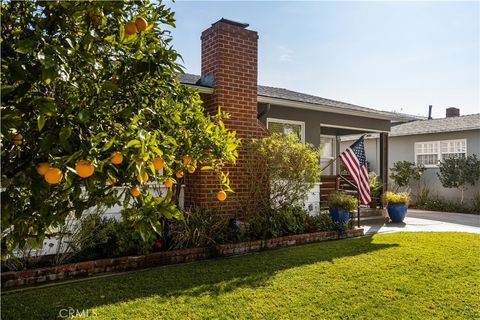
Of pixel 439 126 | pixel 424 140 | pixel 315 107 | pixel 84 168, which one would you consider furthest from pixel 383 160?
pixel 84 168

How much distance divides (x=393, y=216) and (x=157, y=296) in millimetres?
8985

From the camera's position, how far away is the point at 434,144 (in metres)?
16.8

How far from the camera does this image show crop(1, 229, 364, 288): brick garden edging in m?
4.65

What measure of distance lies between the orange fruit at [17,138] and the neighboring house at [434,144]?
17.2m

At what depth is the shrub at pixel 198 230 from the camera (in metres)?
6.05

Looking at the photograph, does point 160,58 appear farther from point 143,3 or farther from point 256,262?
point 256,262

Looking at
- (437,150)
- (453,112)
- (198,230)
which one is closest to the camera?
(198,230)

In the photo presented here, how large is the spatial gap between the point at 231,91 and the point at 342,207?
13.5 ft

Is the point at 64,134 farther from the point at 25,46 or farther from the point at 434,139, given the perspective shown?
the point at 434,139

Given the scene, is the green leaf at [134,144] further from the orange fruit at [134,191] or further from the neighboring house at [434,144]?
the neighboring house at [434,144]

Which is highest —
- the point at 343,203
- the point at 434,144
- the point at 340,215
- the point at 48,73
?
the point at 434,144

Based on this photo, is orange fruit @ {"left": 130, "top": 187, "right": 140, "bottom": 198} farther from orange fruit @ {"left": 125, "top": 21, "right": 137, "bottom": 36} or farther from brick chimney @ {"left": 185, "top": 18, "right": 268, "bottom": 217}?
brick chimney @ {"left": 185, "top": 18, "right": 268, "bottom": 217}

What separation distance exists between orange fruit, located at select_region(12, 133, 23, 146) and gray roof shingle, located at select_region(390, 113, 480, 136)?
17167 millimetres

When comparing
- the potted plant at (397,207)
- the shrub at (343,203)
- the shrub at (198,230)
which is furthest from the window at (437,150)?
the shrub at (198,230)
